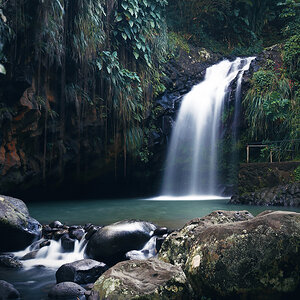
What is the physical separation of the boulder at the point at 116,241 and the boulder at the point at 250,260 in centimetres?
196

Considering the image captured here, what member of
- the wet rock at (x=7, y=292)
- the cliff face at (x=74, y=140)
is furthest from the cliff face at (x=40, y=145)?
the wet rock at (x=7, y=292)

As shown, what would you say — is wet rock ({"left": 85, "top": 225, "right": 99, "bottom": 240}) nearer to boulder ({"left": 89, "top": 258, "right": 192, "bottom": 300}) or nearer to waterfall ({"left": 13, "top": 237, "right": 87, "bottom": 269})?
waterfall ({"left": 13, "top": 237, "right": 87, "bottom": 269})

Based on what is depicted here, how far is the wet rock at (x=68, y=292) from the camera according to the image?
130 inches

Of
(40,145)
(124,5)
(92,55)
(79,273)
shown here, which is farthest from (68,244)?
(124,5)

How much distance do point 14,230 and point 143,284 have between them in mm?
3241

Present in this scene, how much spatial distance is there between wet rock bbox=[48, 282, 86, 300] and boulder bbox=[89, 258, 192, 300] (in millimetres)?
730

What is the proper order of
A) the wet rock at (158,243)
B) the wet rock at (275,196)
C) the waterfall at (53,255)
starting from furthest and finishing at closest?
the wet rock at (275,196), the waterfall at (53,255), the wet rock at (158,243)

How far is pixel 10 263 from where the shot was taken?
4.45m

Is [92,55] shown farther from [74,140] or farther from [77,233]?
[77,233]

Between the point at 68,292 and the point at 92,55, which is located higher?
the point at 92,55

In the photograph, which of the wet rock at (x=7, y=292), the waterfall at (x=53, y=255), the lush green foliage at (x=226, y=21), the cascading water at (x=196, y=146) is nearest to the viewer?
the wet rock at (x=7, y=292)

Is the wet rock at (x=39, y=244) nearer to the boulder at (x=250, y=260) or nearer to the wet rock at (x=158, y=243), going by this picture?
the wet rock at (x=158, y=243)

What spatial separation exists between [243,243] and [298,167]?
7.82 meters

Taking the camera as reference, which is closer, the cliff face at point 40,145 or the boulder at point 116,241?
the boulder at point 116,241
